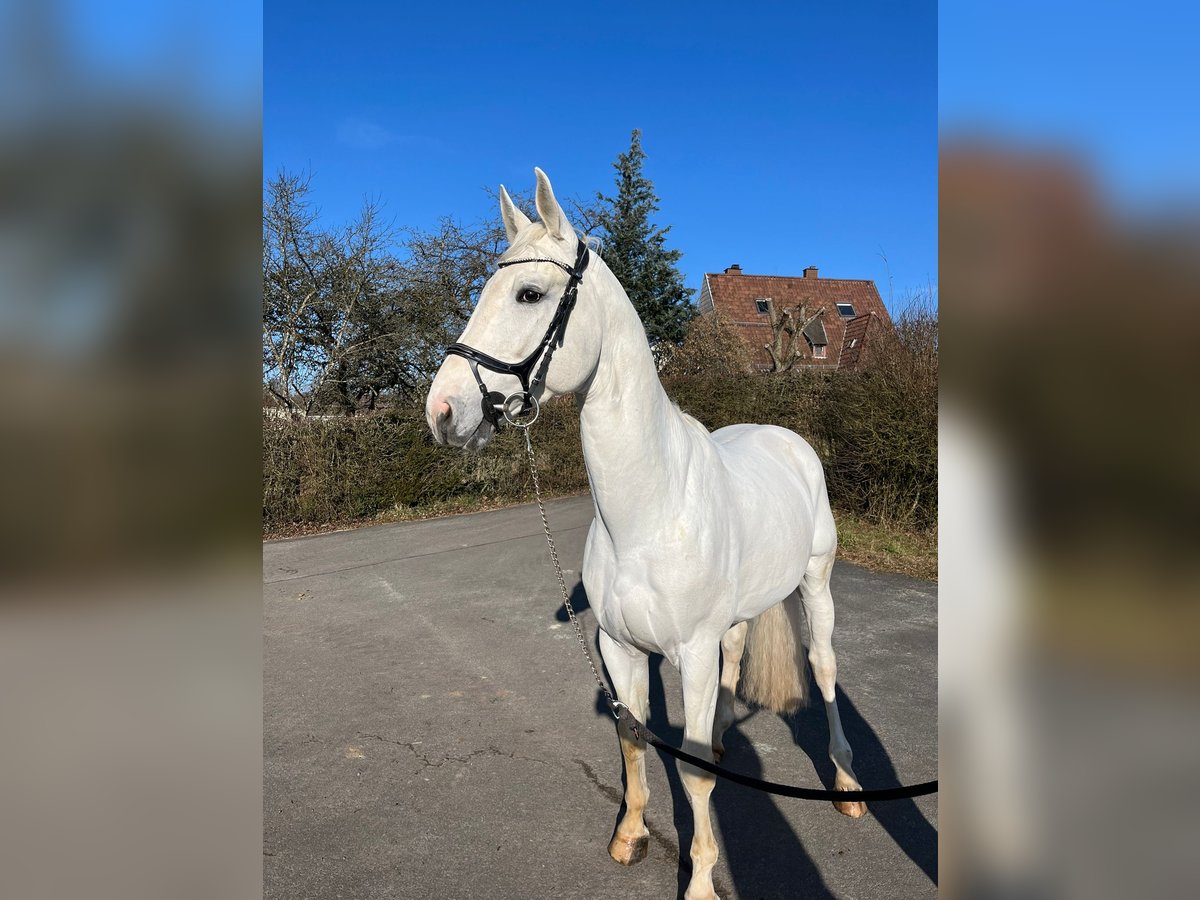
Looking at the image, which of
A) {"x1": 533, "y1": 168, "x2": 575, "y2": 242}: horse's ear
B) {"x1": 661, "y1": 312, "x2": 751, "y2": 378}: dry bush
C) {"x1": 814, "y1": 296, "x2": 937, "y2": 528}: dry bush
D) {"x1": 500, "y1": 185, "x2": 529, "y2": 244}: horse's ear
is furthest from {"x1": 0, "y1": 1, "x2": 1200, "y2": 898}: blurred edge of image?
{"x1": 661, "y1": 312, "x2": 751, "y2": 378}: dry bush

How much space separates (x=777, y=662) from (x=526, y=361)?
→ 2.44 meters

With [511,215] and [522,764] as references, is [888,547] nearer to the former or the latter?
[522,764]

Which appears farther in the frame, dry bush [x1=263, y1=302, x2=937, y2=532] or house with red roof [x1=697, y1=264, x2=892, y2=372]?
house with red roof [x1=697, y1=264, x2=892, y2=372]

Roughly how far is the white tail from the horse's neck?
1583mm

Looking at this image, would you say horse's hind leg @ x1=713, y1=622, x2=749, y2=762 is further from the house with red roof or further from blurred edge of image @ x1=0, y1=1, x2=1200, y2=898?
the house with red roof

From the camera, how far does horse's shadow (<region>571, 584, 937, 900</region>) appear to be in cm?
245

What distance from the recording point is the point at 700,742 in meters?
2.22

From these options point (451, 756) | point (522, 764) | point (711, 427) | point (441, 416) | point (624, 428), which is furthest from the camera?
point (711, 427)
